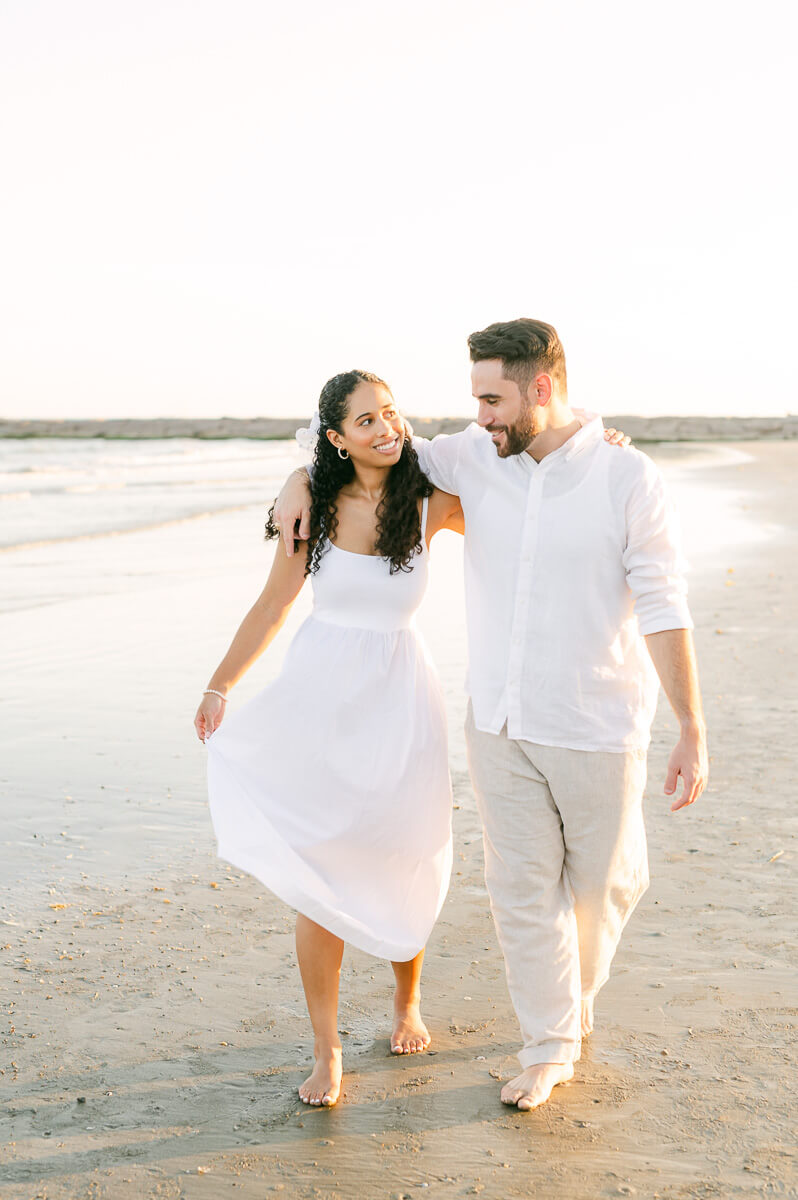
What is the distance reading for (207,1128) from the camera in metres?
2.90

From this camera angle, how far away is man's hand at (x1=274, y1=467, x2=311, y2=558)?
3.33 m

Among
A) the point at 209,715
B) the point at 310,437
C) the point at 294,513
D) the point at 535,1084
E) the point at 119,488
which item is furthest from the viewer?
the point at 119,488

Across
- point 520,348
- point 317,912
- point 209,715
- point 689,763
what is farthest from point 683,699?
point 209,715

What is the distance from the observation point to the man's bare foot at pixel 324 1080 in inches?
119

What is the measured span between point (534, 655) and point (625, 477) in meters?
0.49

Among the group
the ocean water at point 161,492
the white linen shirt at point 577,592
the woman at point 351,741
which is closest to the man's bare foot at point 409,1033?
the woman at point 351,741

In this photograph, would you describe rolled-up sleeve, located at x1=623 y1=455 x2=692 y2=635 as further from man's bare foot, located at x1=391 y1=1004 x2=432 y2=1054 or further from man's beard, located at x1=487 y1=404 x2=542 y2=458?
man's bare foot, located at x1=391 y1=1004 x2=432 y2=1054

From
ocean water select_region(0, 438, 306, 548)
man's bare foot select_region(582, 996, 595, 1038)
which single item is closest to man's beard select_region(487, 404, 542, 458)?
man's bare foot select_region(582, 996, 595, 1038)

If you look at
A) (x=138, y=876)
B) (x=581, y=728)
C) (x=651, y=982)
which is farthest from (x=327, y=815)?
(x=138, y=876)

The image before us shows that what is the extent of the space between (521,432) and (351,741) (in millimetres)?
888

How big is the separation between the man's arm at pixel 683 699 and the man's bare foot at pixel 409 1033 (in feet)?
2.93

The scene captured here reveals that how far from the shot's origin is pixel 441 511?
135 inches

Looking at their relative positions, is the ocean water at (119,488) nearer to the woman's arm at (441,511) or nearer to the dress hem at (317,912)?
the woman's arm at (441,511)

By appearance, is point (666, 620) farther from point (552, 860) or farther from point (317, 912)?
point (317, 912)
